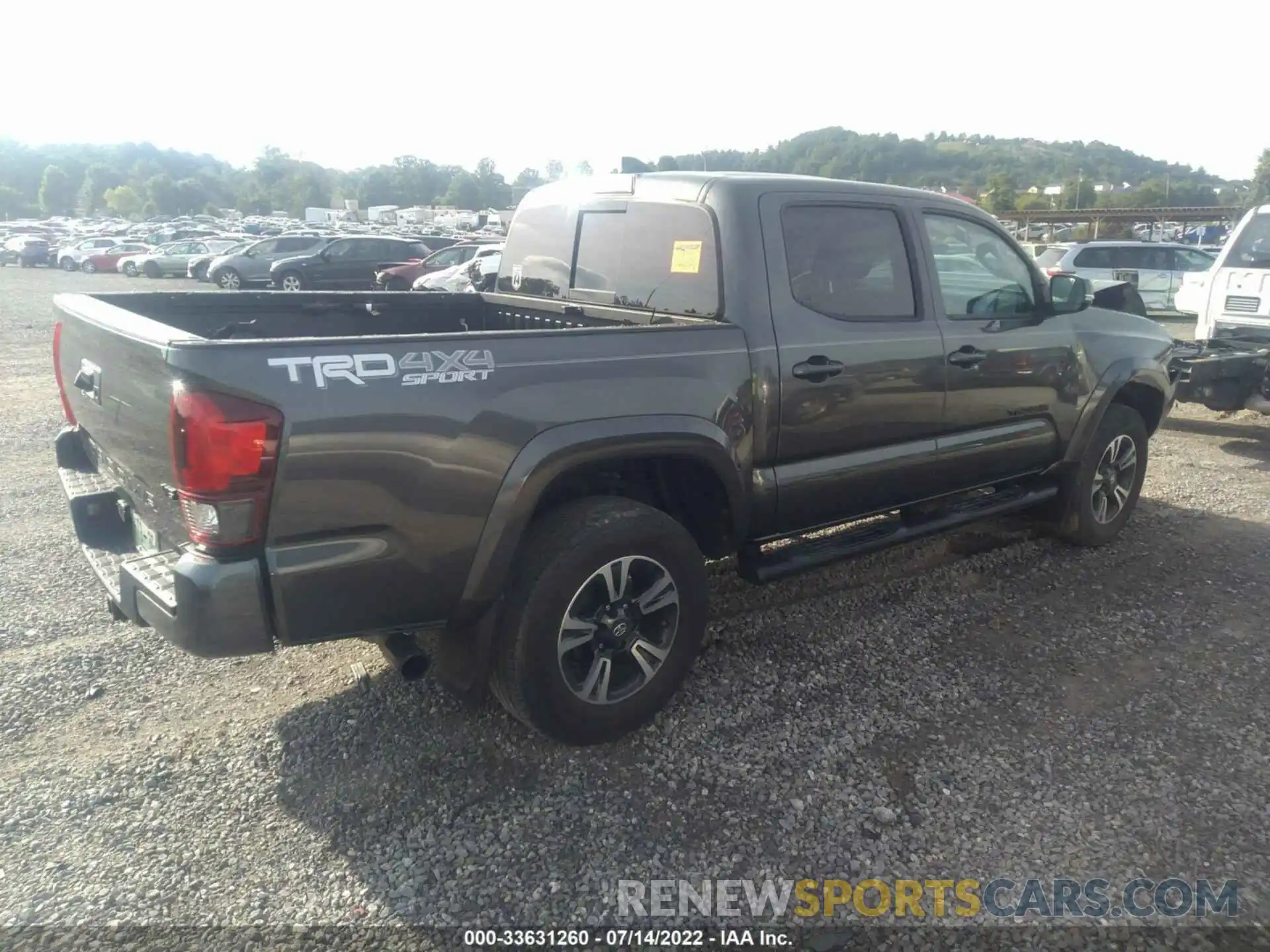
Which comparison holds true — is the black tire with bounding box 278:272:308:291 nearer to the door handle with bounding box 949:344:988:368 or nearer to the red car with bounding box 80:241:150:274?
the red car with bounding box 80:241:150:274

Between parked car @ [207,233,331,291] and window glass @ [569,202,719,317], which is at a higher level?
window glass @ [569,202,719,317]

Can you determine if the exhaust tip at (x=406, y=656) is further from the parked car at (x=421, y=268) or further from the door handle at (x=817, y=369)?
the parked car at (x=421, y=268)

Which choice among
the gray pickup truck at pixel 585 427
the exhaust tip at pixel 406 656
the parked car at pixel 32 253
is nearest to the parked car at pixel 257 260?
the parked car at pixel 32 253

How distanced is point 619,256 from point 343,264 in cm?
2035

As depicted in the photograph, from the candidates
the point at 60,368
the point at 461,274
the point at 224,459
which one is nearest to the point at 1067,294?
the point at 224,459

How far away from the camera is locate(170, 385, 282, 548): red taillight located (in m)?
2.46

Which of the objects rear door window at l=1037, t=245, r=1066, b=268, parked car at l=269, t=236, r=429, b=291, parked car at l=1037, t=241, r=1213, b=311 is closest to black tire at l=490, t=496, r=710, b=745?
parked car at l=1037, t=241, r=1213, b=311

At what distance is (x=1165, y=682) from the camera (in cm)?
385

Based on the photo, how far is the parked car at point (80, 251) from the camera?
123ft

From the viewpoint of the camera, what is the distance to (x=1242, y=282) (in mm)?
8500

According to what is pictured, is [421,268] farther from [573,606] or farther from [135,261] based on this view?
[573,606]

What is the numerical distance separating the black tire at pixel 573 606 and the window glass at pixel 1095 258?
16766 millimetres

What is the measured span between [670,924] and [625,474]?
1.61 metres

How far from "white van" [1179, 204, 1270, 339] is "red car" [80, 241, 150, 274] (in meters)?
36.6
